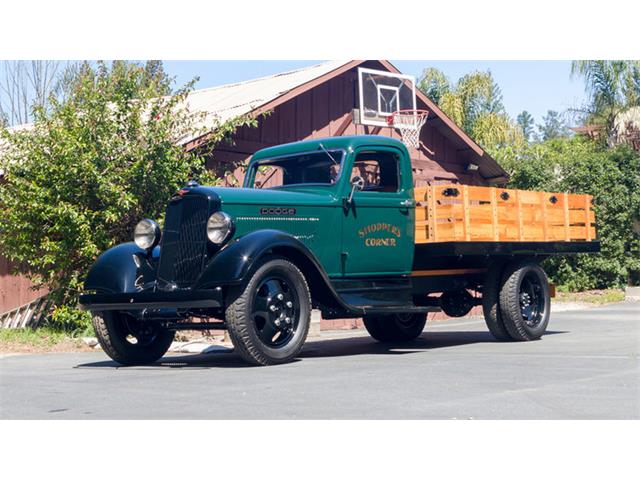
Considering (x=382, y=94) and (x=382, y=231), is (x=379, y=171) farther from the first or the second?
(x=382, y=94)

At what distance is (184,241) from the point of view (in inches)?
348

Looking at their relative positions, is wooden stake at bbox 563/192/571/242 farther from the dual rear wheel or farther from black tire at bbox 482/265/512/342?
black tire at bbox 482/265/512/342

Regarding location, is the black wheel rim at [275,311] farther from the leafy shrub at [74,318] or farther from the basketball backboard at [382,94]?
the basketball backboard at [382,94]

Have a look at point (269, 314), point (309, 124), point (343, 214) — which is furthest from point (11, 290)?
point (269, 314)

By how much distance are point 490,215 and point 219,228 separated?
3.71 meters

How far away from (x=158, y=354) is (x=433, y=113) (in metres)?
11.0

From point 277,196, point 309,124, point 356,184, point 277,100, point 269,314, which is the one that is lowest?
point 269,314

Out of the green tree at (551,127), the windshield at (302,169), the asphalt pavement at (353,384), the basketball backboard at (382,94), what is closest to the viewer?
the asphalt pavement at (353,384)

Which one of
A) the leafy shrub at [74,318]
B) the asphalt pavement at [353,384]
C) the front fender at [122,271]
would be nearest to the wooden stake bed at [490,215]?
→ the asphalt pavement at [353,384]

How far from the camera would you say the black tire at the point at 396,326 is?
1195cm

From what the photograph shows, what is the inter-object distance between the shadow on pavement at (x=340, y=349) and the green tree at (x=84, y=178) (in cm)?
302

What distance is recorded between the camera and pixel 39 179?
12.7m

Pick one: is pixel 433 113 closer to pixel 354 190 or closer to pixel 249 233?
pixel 354 190

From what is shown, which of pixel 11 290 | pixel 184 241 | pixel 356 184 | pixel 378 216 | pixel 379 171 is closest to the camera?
pixel 184 241
